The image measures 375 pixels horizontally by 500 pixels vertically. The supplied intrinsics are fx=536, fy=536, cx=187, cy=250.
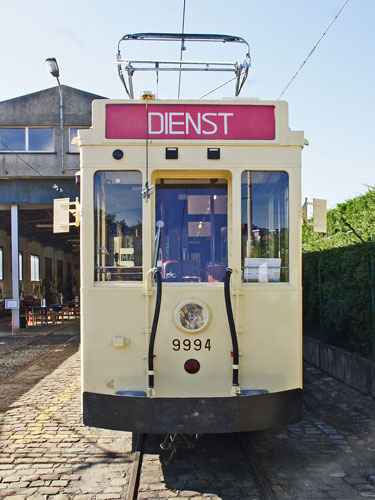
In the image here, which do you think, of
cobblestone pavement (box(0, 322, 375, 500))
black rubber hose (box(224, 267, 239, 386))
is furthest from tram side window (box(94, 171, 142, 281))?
cobblestone pavement (box(0, 322, 375, 500))

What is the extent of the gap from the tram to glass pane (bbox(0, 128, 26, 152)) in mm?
15515

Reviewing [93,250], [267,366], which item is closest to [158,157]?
[93,250]

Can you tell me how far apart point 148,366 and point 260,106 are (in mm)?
2542

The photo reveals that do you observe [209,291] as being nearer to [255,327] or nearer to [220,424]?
[255,327]

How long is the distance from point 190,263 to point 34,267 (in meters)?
28.5

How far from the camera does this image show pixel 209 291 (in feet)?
15.3

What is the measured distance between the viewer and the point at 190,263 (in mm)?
4941

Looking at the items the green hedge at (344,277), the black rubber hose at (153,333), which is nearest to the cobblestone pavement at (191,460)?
the black rubber hose at (153,333)

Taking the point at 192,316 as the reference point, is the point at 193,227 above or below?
above

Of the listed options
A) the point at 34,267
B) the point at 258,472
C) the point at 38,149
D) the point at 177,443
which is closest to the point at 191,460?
the point at 177,443

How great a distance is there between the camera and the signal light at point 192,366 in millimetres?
4625

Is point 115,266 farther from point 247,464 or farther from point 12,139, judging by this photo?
point 12,139

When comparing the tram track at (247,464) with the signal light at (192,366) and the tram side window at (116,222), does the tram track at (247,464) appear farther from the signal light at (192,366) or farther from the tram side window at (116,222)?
the tram side window at (116,222)

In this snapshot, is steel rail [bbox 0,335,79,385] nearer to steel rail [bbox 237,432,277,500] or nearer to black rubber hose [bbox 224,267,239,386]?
steel rail [bbox 237,432,277,500]
